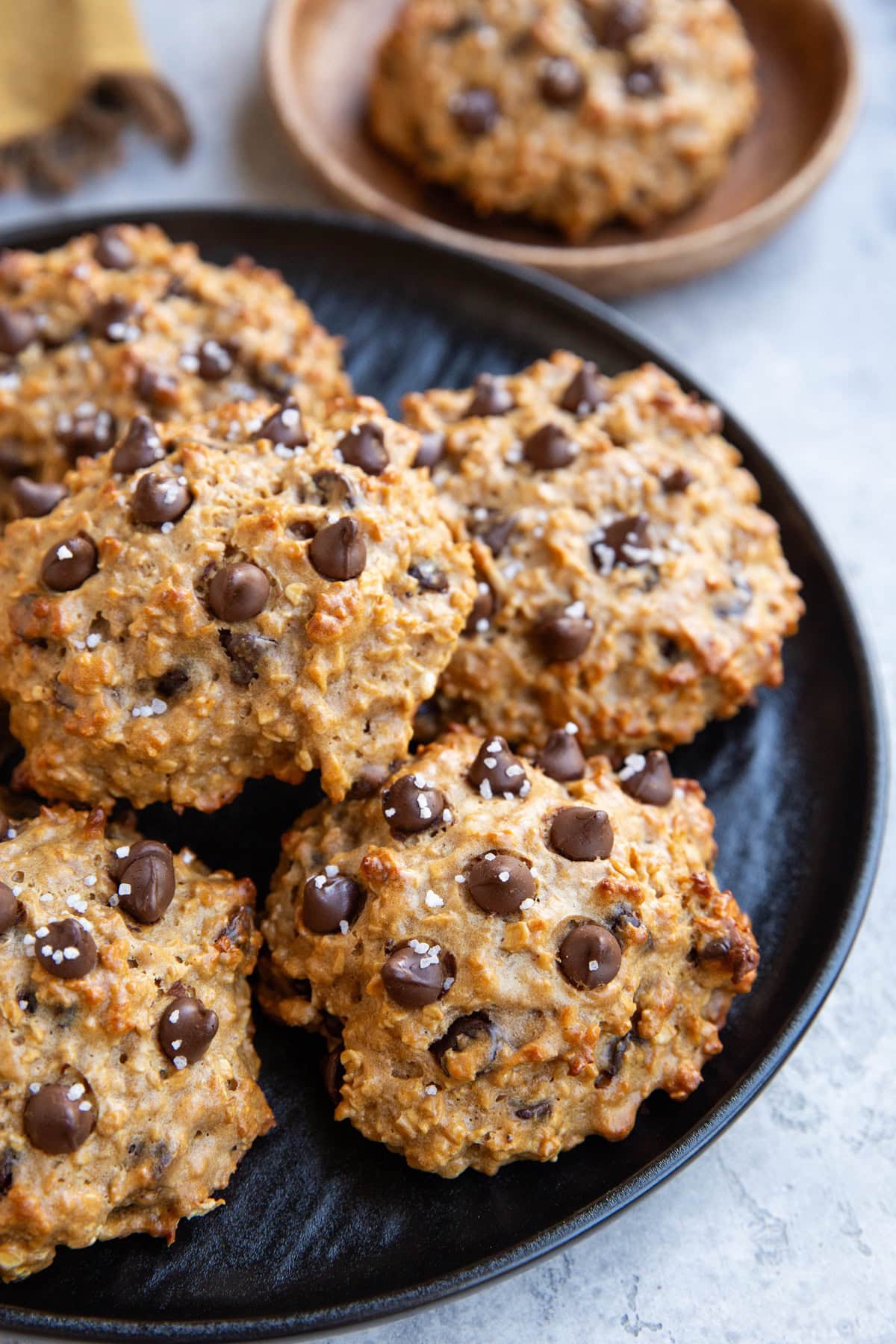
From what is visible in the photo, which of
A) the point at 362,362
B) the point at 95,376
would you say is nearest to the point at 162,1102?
the point at 95,376

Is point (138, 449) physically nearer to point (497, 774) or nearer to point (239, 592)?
point (239, 592)

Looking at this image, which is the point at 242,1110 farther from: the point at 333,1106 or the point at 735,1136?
the point at 735,1136

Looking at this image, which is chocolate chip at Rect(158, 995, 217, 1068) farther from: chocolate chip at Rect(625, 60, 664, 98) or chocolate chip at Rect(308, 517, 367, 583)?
chocolate chip at Rect(625, 60, 664, 98)

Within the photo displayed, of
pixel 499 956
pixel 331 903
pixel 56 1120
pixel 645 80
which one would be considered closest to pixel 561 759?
pixel 499 956

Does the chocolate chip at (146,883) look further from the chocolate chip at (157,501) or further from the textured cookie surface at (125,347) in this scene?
the textured cookie surface at (125,347)

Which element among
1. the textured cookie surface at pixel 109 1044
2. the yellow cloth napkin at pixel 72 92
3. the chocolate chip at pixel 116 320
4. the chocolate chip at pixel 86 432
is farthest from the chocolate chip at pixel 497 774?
the yellow cloth napkin at pixel 72 92

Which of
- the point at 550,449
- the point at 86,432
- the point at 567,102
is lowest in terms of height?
the point at 86,432
